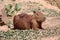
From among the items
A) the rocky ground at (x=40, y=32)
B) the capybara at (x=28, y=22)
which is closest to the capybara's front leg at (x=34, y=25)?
the capybara at (x=28, y=22)

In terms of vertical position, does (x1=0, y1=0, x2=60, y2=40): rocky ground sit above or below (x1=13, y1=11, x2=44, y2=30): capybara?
below

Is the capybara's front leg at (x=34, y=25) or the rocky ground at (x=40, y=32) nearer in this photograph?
the rocky ground at (x=40, y=32)

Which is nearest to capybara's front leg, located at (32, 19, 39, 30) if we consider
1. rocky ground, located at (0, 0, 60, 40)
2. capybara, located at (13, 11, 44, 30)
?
capybara, located at (13, 11, 44, 30)

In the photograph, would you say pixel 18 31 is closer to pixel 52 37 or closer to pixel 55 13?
pixel 52 37

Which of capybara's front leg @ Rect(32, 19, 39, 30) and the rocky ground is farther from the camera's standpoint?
capybara's front leg @ Rect(32, 19, 39, 30)

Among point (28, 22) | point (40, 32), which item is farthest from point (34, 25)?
point (40, 32)

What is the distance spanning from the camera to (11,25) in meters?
8.58

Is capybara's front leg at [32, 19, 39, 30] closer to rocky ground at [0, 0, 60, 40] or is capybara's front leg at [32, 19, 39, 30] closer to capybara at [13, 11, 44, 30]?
capybara at [13, 11, 44, 30]

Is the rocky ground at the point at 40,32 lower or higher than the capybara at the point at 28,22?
lower

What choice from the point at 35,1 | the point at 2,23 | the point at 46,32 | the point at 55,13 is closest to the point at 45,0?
the point at 35,1

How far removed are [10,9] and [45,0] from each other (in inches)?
127

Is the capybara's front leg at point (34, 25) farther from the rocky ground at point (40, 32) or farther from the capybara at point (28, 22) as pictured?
the rocky ground at point (40, 32)

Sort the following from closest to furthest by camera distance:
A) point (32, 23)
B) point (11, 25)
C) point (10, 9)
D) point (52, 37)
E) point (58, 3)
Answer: point (52, 37), point (32, 23), point (11, 25), point (10, 9), point (58, 3)

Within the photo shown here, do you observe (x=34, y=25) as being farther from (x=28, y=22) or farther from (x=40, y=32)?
(x=40, y=32)
